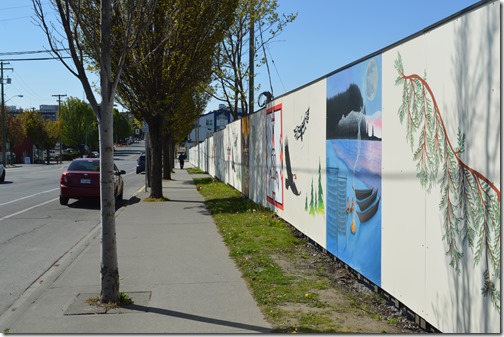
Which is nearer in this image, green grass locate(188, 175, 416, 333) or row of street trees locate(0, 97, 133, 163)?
green grass locate(188, 175, 416, 333)

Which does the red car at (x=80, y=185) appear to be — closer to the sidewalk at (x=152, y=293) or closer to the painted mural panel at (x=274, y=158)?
the painted mural panel at (x=274, y=158)

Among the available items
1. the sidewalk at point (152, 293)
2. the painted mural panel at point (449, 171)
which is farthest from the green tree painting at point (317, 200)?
the painted mural panel at point (449, 171)

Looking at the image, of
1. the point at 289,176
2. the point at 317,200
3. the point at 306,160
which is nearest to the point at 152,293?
the point at 317,200

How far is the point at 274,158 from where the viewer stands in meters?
12.5

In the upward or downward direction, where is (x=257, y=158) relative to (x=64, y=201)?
upward

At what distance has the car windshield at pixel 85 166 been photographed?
1794 centimetres

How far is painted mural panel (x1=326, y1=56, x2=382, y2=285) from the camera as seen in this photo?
609 centimetres

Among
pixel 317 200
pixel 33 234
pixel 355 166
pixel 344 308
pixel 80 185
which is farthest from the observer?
pixel 80 185

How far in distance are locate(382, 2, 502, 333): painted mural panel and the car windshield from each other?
45.5 feet

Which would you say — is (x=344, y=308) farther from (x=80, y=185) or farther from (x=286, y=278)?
(x=80, y=185)

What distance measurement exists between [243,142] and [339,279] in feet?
37.5

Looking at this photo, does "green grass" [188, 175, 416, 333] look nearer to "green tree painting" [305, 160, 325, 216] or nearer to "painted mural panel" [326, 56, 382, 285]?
"painted mural panel" [326, 56, 382, 285]

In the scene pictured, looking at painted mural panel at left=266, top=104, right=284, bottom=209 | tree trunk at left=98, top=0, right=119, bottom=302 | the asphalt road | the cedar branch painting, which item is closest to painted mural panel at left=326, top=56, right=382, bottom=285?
the cedar branch painting

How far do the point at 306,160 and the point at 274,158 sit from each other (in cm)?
302
